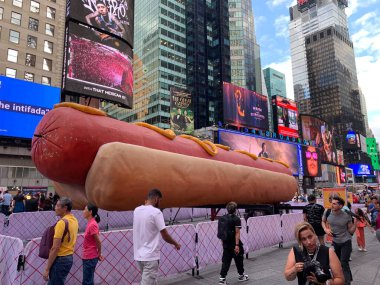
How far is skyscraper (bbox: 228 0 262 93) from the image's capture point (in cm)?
10122

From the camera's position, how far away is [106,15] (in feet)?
92.5

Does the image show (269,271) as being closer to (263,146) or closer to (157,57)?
(263,146)

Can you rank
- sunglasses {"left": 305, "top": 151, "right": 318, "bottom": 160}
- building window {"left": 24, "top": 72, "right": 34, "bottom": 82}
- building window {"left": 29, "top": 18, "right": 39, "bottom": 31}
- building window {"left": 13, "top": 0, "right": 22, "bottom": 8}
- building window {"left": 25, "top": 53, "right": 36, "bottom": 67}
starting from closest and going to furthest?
building window {"left": 24, "top": 72, "right": 34, "bottom": 82}
building window {"left": 25, "top": 53, "right": 36, "bottom": 67}
building window {"left": 13, "top": 0, "right": 22, "bottom": 8}
building window {"left": 29, "top": 18, "right": 39, "bottom": 31}
sunglasses {"left": 305, "top": 151, "right": 318, "bottom": 160}

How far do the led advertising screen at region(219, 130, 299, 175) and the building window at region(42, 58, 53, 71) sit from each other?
2338 cm

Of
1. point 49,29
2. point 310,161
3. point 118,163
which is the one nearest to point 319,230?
point 118,163

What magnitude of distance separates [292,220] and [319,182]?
6996cm

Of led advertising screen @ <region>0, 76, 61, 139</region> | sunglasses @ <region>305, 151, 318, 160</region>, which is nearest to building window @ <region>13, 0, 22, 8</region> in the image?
led advertising screen @ <region>0, 76, 61, 139</region>

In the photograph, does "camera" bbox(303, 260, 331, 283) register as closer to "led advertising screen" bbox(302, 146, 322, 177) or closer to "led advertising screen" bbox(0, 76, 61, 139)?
"led advertising screen" bbox(0, 76, 61, 139)

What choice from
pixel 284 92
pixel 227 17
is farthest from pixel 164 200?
pixel 284 92

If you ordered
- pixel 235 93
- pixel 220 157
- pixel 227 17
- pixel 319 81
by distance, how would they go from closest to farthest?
pixel 220 157 < pixel 235 93 < pixel 227 17 < pixel 319 81

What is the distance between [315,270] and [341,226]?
12.5 ft

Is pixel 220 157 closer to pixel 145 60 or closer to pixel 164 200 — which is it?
pixel 164 200

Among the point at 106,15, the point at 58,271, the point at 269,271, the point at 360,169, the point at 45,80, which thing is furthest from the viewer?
the point at 360,169

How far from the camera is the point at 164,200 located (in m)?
7.80
